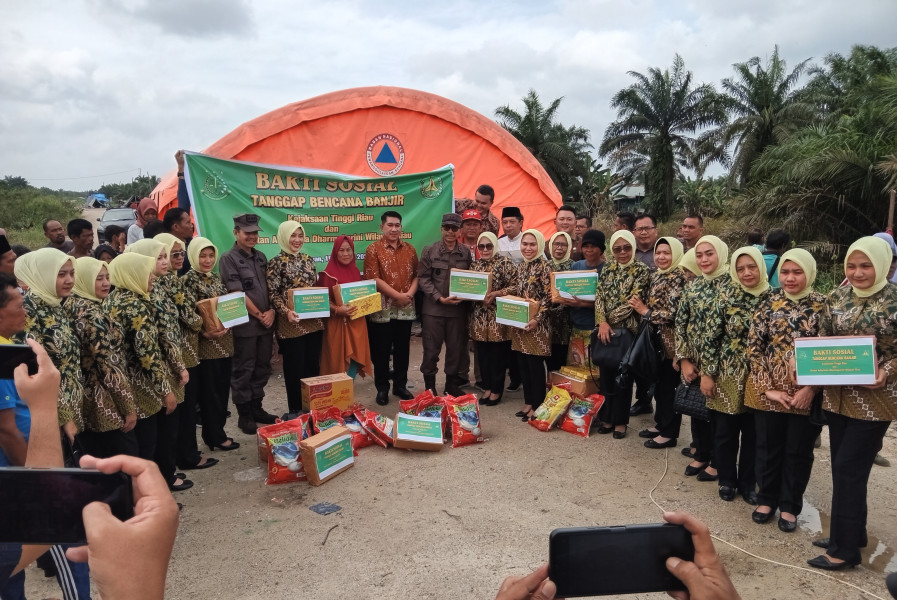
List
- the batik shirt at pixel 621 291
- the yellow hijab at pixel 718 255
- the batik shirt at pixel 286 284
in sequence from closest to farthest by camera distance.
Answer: the yellow hijab at pixel 718 255, the batik shirt at pixel 621 291, the batik shirt at pixel 286 284

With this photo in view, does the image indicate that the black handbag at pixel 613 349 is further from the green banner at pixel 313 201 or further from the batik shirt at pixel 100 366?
the batik shirt at pixel 100 366

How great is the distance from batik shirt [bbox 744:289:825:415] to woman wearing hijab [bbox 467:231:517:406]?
8.18 ft

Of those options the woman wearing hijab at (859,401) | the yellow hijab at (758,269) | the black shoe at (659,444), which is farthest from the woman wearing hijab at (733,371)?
the black shoe at (659,444)

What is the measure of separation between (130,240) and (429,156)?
401cm

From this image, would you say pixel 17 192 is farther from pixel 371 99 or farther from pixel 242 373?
pixel 242 373

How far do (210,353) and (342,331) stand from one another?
139 cm

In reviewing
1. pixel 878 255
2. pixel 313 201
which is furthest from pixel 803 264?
pixel 313 201

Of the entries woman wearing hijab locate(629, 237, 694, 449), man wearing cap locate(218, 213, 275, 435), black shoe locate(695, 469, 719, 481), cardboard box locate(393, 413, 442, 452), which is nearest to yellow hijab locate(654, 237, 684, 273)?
woman wearing hijab locate(629, 237, 694, 449)

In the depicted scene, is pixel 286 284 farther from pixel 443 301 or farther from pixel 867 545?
pixel 867 545

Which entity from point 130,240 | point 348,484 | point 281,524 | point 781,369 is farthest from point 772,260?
point 130,240

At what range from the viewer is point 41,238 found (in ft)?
82.1

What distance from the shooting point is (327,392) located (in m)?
5.25

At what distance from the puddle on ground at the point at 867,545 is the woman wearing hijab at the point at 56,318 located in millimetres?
4342

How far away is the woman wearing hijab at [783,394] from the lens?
358 centimetres
